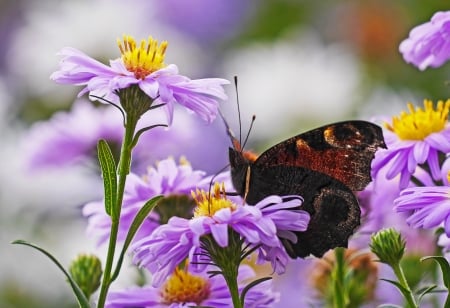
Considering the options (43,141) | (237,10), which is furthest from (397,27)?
(43,141)

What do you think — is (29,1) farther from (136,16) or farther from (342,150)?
(342,150)

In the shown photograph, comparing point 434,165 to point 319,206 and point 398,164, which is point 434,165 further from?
point 319,206

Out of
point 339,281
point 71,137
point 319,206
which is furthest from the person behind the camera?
point 71,137

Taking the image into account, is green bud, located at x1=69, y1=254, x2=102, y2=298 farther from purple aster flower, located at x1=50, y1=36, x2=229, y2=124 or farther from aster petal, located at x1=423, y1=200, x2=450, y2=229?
aster petal, located at x1=423, y1=200, x2=450, y2=229

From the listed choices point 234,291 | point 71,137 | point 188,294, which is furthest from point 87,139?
point 234,291

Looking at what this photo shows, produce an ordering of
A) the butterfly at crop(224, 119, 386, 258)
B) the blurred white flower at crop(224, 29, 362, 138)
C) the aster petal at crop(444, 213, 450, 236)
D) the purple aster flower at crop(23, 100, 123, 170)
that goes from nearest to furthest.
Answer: the aster petal at crop(444, 213, 450, 236)
the butterfly at crop(224, 119, 386, 258)
the purple aster flower at crop(23, 100, 123, 170)
the blurred white flower at crop(224, 29, 362, 138)

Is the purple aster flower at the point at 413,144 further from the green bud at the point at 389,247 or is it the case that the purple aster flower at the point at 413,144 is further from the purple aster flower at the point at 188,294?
the purple aster flower at the point at 188,294

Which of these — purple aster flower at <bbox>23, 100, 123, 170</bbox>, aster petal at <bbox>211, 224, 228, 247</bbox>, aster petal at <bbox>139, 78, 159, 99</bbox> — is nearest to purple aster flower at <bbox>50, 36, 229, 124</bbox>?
aster petal at <bbox>139, 78, 159, 99</bbox>
